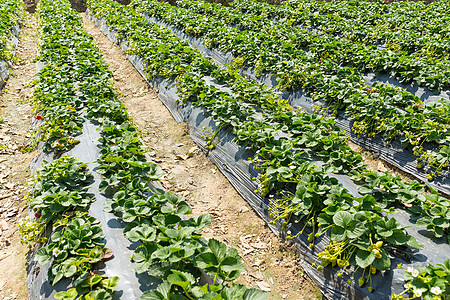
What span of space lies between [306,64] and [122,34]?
6586 millimetres

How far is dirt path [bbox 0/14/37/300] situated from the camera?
307cm

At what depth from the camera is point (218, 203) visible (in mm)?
4086

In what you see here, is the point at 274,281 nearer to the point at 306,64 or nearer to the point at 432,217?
the point at 432,217

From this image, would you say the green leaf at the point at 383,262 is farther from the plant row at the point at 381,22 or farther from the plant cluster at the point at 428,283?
the plant row at the point at 381,22

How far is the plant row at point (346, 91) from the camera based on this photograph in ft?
13.9

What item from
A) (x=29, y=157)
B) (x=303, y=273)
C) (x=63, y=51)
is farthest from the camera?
(x=63, y=51)

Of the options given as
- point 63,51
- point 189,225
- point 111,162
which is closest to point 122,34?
point 63,51

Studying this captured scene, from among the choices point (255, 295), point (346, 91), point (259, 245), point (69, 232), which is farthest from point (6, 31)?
point (255, 295)

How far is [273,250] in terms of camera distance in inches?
132

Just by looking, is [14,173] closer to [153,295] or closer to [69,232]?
[69,232]

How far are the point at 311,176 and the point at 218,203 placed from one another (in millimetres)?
1451

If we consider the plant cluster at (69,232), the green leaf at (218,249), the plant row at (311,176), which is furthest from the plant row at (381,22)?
the plant cluster at (69,232)

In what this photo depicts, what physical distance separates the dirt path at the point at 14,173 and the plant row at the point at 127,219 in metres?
0.71

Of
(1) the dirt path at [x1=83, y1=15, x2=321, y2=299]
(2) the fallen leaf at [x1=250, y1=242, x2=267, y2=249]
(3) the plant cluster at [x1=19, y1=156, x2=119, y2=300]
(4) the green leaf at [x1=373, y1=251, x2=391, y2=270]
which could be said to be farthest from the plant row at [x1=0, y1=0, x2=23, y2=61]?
(4) the green leaf at [x1=373, y1=251, x2=391, y2=270]
